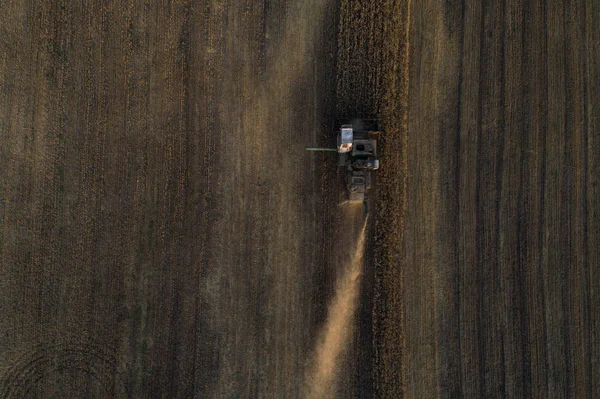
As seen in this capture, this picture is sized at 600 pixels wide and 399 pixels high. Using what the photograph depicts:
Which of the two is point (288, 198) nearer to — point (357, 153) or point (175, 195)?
point (357, 153)

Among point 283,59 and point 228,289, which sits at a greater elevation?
point 283,59

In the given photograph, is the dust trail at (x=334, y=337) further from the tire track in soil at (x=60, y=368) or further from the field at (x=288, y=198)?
the tire track in soil at (x=60, y=368)

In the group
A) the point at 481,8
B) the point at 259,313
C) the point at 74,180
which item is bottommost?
the point at 259,313

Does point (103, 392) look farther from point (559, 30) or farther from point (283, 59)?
point (559, 30)

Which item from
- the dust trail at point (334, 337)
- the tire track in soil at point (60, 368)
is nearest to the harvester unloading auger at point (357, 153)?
the dust trail at point (334, 337)

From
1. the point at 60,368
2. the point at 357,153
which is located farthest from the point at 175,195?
the point at 60,368

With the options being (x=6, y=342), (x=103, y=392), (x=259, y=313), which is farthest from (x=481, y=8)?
(x=6, y=342)
